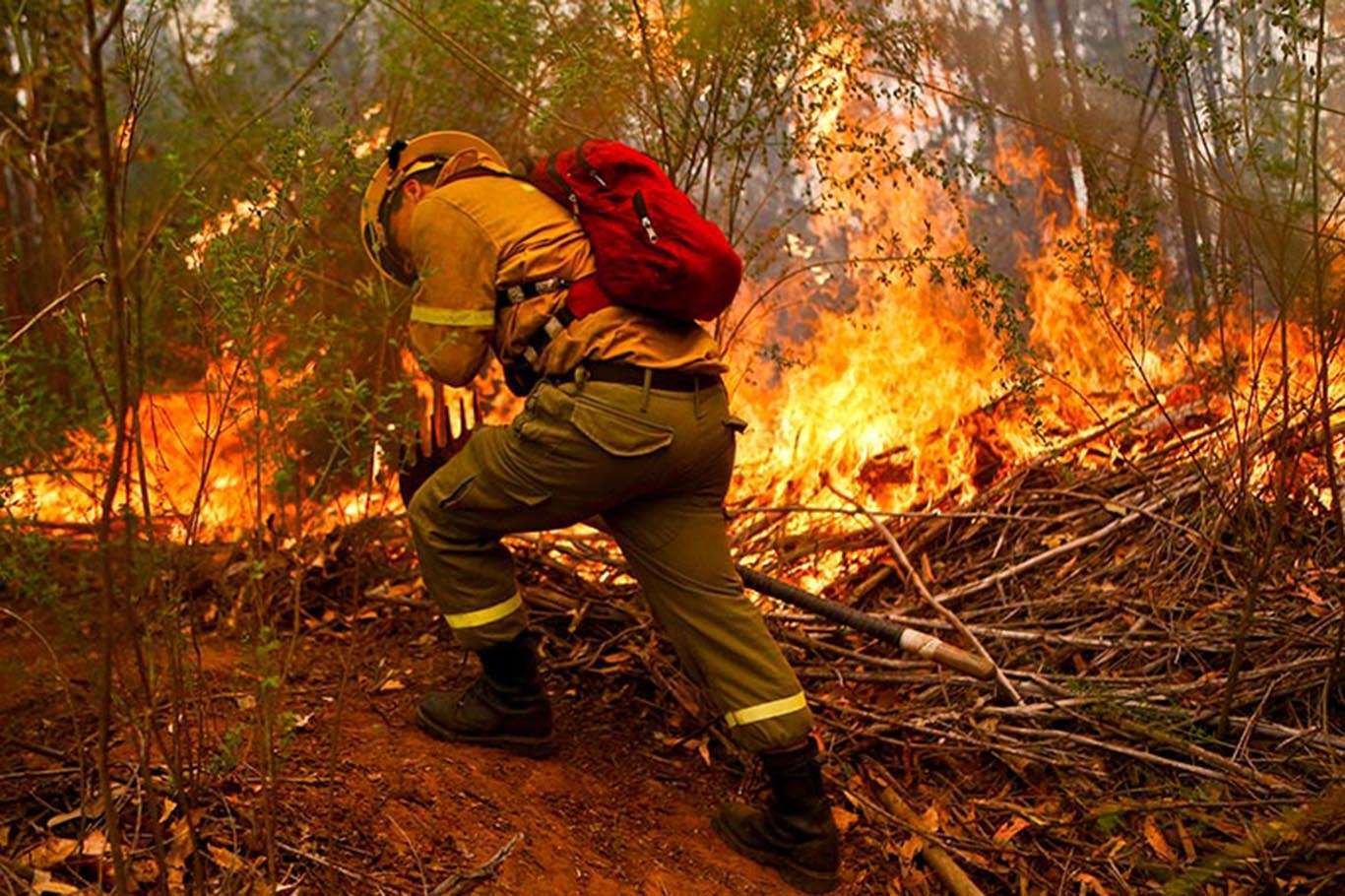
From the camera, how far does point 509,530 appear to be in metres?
3.71

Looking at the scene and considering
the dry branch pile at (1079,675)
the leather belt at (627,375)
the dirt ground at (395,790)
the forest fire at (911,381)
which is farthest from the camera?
the forest fire at (911,381)

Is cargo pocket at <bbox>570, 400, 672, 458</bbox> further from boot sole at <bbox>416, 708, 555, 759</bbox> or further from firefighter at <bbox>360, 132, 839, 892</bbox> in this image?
boot sole at <bbox>416, 708, 555, 759</bbox>

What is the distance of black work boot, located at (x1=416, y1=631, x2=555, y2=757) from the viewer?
12.9ft

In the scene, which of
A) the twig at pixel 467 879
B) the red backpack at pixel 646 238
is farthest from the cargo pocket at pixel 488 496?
the twig at pixel 467 879

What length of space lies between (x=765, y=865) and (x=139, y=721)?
71.8 inches

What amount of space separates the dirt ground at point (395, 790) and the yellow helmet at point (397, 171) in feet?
3.81

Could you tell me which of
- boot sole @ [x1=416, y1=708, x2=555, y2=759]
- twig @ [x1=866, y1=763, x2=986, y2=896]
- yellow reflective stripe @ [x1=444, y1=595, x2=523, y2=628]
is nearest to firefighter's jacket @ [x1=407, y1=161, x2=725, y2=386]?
yellow reflective stripe @ [x1=444, y1=595, x2=523, y2=628]

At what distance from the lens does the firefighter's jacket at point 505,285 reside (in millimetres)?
3508

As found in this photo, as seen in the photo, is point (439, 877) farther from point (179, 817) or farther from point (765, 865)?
point (765, 865)

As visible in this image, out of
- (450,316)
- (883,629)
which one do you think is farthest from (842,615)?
(450,316)

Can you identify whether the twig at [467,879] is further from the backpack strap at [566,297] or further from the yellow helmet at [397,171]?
the yellow helmet at [397,171]

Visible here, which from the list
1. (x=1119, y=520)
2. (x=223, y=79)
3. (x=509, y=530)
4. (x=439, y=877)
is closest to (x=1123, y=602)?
(x=1119, y=520)

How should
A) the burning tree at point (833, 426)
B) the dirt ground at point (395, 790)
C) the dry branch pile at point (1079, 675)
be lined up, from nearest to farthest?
the burning tree at point (833, 426)
the dirt ground at point (395, 790)
the dry branch pile at point (1079, 675)

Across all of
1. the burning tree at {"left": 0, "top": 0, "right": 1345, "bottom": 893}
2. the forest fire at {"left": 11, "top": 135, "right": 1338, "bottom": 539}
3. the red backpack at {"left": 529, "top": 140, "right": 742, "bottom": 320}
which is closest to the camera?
the burning tree at {"left": 0, "top": 0, "right": 1345, "bottom": 893}
